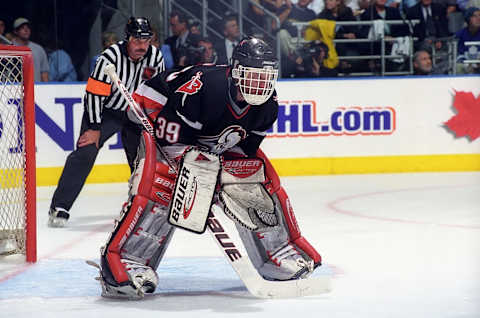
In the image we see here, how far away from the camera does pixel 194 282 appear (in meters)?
3.09

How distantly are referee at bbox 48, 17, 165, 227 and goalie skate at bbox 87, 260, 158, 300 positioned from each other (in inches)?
67.3

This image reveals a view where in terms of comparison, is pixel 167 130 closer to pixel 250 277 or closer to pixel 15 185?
pixel 250 277

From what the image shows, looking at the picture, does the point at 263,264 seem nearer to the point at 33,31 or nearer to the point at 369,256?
the point at 369,256

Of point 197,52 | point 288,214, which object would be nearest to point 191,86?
point 288,214

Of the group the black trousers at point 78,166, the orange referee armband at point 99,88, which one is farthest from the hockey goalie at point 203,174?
the black trousers at point 78,166

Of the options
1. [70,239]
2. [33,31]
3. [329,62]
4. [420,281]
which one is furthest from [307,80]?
[420,281]

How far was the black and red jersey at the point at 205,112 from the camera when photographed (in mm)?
2715

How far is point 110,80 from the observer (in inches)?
176

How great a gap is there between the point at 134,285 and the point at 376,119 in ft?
13.6

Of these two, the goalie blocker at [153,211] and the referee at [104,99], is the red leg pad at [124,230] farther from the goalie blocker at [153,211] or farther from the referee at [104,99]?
the referee at [104,99]

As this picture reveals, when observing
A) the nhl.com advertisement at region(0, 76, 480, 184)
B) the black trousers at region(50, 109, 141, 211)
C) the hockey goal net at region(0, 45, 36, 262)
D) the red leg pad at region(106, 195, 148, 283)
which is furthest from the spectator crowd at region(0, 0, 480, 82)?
the red leg pad at region(106, 195, 148, 283)

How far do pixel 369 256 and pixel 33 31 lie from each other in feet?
12.2

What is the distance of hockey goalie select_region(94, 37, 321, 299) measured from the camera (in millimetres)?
2689

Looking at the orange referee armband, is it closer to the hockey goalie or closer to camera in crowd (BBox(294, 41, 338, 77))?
the hockey goalie
